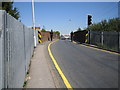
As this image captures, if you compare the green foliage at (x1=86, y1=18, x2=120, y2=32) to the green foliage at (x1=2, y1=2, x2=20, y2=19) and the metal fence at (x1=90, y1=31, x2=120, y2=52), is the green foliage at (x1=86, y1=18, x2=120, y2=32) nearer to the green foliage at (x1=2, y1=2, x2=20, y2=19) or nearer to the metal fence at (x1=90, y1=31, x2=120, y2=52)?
the metal fence at (x1=90, y1=31, x2=120, y2=52)

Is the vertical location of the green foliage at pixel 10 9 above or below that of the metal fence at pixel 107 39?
above

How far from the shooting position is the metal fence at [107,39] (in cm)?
1827

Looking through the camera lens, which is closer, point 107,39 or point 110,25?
point 107,39

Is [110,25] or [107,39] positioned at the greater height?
[110,25]

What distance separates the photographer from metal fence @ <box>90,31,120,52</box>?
18.3 meters

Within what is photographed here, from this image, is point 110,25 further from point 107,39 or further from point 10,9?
point 10,9

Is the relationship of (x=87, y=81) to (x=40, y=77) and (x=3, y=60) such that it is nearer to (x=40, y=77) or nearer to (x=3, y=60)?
(x=40, y=77)

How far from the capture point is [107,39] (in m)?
21.0

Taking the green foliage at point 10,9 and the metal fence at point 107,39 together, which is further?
the green foliage at point 10,9

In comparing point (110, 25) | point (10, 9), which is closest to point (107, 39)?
point (110, 25)

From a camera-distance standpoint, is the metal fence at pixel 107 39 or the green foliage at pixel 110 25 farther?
the green foliage at pixel 110 25

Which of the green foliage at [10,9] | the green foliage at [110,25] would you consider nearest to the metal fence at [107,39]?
the green foliage at [110,25]

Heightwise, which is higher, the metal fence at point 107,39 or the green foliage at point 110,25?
the green foliage at point 110,25

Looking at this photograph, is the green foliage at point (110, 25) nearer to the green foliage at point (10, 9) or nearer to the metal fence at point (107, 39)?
the metal fence at point (107, 39)
